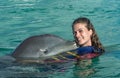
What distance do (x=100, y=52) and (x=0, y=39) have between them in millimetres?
4352

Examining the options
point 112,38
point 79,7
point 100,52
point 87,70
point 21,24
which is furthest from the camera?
point 79,7

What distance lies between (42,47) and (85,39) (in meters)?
0.91

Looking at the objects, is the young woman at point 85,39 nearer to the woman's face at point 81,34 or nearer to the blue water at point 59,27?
the woman's face at point 81,34

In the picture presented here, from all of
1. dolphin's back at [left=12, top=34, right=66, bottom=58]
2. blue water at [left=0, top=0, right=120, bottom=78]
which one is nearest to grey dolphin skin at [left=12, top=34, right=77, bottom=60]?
dolphin's back at [left=12, top=34, right=66, bottom=58]

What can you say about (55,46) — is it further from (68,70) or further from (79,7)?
(79,7)

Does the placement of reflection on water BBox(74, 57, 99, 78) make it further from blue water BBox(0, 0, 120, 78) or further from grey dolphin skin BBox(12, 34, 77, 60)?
grey dolphin skin BBox(12, 34, 77, 60)

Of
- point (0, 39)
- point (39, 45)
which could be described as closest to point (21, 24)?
point (0, 39)

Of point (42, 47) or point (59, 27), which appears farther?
point (59, 27)

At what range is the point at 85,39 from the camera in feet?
23.6

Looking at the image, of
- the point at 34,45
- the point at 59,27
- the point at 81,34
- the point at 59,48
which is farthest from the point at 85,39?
the point at 59,27

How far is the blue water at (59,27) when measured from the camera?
668 cm

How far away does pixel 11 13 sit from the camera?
14766 millimetres

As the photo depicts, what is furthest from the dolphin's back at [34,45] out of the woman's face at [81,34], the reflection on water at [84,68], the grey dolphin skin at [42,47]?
the reflection on water at [84,68]

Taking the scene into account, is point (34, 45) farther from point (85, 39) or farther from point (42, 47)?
point (85, 39)
